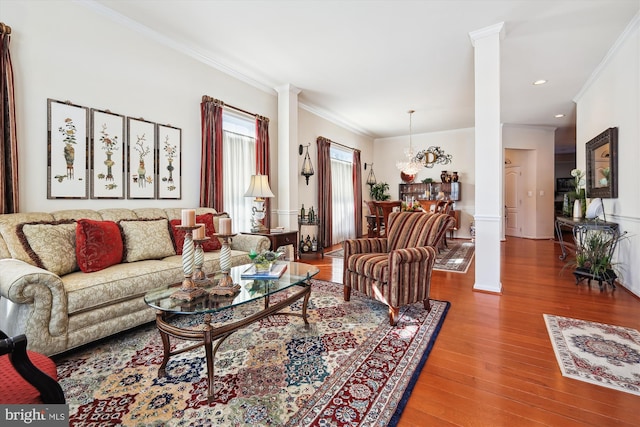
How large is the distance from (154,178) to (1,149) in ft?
3.99

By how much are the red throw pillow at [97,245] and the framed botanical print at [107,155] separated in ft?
1.82

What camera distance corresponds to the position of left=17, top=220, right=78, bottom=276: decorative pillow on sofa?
6.98 ft

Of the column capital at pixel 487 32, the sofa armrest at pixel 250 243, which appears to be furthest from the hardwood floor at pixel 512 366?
the column capital at pixel 487 32

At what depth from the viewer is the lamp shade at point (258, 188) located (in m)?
4.09

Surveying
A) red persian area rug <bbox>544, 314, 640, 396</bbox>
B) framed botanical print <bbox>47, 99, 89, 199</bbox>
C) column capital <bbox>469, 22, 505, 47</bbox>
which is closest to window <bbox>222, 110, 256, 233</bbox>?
framed botanical print <bbox>47, 99, 89, 199</bbox>

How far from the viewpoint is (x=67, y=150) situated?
2.65 metres

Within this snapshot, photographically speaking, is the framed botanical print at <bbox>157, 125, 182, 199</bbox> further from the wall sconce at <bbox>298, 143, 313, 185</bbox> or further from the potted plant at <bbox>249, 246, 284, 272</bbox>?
the wall sconce at <bbox>298, 143, 313, 185</bbox>

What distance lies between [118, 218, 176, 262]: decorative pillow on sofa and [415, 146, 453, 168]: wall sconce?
23.0 ft

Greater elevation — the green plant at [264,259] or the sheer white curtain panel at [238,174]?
the sheer white curtain panel at [238,174]

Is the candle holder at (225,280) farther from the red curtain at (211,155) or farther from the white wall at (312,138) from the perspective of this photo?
the white wall at (312,138)

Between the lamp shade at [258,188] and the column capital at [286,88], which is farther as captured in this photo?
the column capital at [286,88]

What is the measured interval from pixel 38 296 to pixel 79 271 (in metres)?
Result: 0.66

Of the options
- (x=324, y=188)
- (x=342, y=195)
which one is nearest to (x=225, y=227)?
(x=324, y=188)

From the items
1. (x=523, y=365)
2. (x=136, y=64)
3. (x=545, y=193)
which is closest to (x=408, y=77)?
(x=136, y=64)
